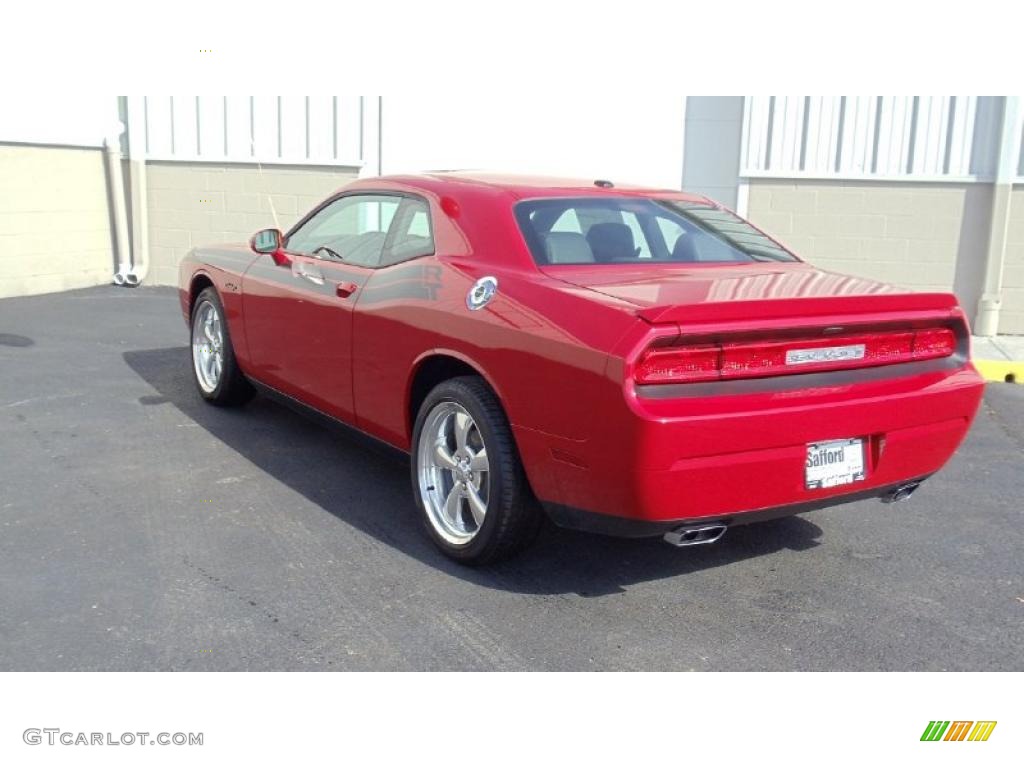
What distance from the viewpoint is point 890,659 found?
139 inches

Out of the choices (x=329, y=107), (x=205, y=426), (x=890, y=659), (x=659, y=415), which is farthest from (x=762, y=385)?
(x=329, y=107)

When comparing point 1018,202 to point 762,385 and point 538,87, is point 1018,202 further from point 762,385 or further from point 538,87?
point 762,385

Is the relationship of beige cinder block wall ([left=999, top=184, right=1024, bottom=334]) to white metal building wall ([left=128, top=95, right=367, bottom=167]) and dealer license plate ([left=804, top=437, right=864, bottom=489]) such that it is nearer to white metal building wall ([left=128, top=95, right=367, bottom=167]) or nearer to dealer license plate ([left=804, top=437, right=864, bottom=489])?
white metal building wall ([left=128, top=95, right=367, bottom=167])

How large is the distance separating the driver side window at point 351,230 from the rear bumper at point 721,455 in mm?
1669

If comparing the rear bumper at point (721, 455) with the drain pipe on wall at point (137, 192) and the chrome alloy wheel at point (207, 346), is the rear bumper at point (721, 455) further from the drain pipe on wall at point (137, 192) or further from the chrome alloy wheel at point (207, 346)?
the drain pipe on wall at point (137, 192)

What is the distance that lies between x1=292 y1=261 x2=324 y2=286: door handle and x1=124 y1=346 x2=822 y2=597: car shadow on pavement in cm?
76

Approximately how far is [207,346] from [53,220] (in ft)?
20.5

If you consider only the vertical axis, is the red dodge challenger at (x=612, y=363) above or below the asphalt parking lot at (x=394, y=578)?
above

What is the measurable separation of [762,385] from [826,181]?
7.48 meters

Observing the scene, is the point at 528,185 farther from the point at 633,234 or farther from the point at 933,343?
the point at 933,343

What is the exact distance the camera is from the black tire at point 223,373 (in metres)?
6.29

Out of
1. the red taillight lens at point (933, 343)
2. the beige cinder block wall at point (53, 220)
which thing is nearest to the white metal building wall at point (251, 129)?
the beige cinder block wall at point (53, 220)
